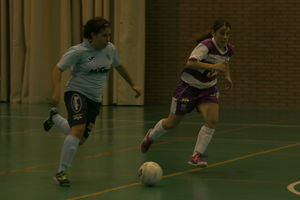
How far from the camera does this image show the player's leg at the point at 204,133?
6.88m

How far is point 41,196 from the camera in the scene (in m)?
5.39

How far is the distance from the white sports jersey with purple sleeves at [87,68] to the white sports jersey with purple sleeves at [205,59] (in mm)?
1245

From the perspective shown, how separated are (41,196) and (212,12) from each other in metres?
11.9

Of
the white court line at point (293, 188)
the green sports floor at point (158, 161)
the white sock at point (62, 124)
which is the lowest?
the green sports floor at point (158, 161)

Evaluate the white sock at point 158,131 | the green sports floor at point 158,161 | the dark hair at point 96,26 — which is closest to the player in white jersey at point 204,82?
the white sock at point 158,131

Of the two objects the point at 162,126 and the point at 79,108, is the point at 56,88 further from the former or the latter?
the point at 162,126

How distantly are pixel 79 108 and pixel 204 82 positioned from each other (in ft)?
5.80

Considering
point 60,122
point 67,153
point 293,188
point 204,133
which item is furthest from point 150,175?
point 60,122

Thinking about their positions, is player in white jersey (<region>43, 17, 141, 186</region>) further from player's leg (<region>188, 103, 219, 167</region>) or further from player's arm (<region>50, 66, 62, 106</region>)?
player's leg (<region>188, 103, 219, 167</region>)

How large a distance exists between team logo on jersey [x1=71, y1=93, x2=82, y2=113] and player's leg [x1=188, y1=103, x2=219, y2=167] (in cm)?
150

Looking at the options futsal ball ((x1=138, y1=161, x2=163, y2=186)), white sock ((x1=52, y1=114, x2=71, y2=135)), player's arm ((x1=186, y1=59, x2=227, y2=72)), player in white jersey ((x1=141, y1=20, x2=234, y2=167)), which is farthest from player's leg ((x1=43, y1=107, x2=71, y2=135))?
futsal ball ((x1=138, y1=161, x2=163, y2=186))

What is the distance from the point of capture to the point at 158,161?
747 cm

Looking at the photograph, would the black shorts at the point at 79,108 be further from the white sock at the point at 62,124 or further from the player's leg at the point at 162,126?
the player's leg at the point at 162,126

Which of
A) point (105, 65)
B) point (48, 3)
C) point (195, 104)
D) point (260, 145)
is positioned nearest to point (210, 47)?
point (195, 104)
